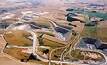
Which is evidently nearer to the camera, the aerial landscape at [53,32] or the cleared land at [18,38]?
the aerial landscape at [53,32]

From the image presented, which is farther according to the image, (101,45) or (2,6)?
(2,6)

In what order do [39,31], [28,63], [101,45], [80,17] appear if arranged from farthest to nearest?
[80,17], [39,31], [101,45], [28,63]

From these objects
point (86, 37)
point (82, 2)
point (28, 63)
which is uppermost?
point (82, 2)

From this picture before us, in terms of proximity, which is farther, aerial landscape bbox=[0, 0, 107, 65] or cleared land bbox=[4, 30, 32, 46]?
cleared land bbox=[4, 30, 32, 46]

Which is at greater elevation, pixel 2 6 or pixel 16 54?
pixel 2 6

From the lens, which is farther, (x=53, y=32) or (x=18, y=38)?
(x=53, y=32)

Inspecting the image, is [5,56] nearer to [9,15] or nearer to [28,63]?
[28,63]

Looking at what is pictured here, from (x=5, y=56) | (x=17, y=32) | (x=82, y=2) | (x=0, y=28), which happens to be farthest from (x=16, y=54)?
(x=82, y=2)

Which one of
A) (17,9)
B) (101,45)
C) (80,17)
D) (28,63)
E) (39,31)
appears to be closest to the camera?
(28,63)
